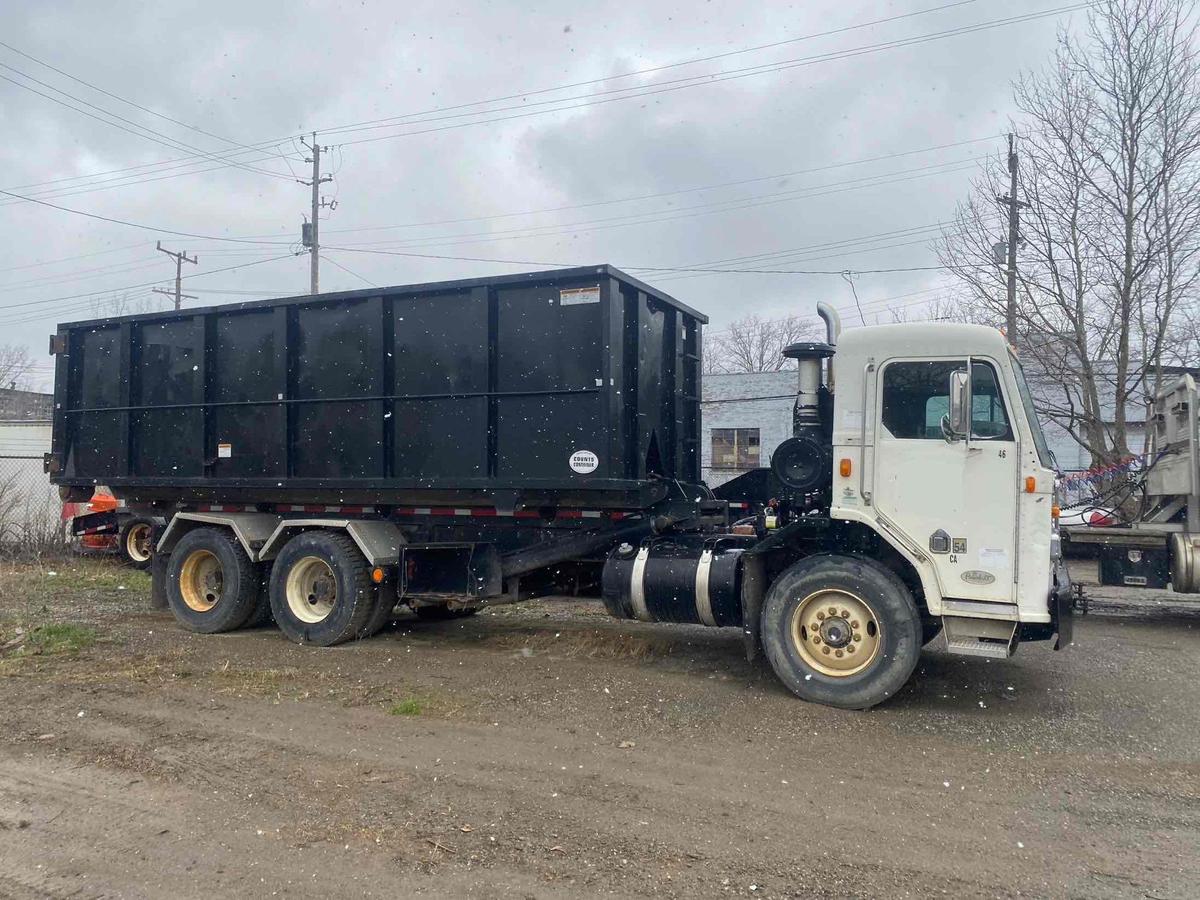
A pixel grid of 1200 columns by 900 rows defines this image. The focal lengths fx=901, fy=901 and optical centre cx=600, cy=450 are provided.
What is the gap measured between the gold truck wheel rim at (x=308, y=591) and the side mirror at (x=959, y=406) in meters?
5.74

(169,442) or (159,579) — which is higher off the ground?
(169,442)

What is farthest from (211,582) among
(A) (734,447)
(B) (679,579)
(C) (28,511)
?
(A) (734,447)

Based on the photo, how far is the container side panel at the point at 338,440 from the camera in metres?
8.30

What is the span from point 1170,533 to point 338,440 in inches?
336

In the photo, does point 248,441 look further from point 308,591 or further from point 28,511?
point 28,511

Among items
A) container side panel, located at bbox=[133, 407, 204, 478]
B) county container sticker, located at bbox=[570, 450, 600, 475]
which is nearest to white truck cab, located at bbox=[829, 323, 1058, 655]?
county container sticker, located at bbox=[570, 450, 600, 475]

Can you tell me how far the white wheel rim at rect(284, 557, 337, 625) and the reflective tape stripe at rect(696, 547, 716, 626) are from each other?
12.0ft

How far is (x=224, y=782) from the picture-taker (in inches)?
191

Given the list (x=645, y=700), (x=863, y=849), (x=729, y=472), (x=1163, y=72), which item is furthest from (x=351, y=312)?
(x=729, y=472)

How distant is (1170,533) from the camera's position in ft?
30.9

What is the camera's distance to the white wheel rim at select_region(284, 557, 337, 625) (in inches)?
342

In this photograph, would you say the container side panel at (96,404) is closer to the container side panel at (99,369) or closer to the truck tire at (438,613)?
the container side panel at (99,369)

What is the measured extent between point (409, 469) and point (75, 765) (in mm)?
3641

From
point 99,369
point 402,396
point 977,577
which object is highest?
point 99,369
